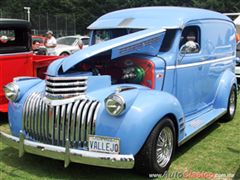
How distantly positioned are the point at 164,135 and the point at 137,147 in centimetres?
57

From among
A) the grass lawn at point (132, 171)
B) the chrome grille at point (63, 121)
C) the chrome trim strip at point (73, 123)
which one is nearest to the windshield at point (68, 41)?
the grass lawn at point (132, 171)

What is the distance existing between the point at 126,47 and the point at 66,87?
100 centimetres

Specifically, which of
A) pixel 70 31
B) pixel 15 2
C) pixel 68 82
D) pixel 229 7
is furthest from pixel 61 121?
pixel 15 2

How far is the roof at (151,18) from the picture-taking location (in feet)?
17.8

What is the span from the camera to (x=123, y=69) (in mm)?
5113

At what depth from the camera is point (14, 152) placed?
532 cm

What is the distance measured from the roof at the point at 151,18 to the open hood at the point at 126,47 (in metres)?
0.30

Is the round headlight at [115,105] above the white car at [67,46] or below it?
above

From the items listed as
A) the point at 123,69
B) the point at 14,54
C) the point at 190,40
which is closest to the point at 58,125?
the point at 123,69

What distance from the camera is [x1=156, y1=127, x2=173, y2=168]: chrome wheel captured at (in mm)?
4391

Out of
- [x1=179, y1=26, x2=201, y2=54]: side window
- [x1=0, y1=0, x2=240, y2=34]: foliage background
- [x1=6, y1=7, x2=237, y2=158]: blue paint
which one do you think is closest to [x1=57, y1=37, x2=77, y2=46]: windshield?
[x1=6, y1=7, x2=237, y2=158]: blue paint

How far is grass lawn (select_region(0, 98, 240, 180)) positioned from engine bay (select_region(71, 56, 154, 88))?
3.66 feet

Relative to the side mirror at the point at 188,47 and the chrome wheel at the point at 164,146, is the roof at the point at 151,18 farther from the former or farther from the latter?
the chrome wheel at the point at 164,146

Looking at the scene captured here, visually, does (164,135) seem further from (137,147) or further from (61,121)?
(61,121)
